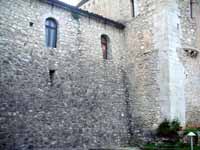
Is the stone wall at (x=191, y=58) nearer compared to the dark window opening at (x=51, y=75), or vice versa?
the dark window opening at (x=51, y=75)

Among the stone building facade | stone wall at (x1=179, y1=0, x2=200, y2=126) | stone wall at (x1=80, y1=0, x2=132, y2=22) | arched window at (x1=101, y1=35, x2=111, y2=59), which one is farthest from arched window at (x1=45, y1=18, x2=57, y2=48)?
stone wall at (x1=179, y1=0, x2=200, y2=126)

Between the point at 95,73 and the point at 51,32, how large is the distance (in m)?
3.10

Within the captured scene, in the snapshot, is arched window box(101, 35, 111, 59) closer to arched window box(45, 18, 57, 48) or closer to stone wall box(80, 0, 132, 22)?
stone wall box(80, 0, 132, 22)

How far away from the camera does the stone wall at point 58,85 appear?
11891mm

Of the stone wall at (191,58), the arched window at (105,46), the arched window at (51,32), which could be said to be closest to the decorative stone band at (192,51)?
the stone wall at (191,58)

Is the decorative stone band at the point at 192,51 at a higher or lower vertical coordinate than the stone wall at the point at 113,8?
lower

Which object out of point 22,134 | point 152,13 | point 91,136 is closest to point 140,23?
point 152,13

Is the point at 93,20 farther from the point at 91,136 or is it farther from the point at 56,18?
the point at 91,136

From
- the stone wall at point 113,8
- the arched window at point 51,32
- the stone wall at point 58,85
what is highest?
the stone wall at point 113,8

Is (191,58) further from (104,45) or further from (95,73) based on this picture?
(95,73)

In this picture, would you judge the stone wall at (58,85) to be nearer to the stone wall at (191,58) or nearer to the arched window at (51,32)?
the arched window at (51,32)

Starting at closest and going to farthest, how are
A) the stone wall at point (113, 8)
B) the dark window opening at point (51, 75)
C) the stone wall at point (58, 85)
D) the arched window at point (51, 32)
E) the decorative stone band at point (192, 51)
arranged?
the stone wall at point (58, 85)
the dark window opening at point (51, 75)
the arched window at point (51, 32)
the decorative stone band at point (192, 51)
the stone wall at point (113, 8)

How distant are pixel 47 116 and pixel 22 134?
141 centimetres

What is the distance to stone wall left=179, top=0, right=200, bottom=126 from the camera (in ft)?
52.3
